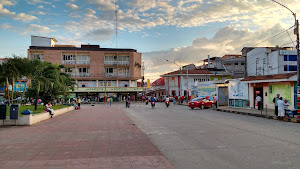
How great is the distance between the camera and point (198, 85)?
4484 cm

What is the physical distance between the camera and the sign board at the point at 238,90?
28969 millimetres

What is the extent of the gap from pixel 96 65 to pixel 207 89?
105 feet

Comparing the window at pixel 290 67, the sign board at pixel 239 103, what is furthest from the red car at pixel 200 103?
the window at pixel 290 67

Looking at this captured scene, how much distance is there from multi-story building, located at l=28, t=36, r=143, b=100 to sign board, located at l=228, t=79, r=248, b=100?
3463 centimetres

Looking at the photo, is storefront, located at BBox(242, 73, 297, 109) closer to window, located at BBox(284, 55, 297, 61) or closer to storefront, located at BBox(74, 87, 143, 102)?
window, located at BBox(284, 55, 297, 61)

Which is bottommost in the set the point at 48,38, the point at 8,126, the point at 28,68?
the point at 8,126

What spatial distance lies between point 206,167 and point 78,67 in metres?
60.6

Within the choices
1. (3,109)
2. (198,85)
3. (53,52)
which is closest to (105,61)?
(53,52)

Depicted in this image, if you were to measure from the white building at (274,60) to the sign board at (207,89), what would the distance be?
54.2 feet

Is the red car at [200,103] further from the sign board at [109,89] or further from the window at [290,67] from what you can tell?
the sign board at [109,89]

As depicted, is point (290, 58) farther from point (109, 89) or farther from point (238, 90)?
point (109, 89)

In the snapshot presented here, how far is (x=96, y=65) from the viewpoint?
2446 inches

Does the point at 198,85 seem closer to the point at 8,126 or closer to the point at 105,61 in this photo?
the point at 105,61

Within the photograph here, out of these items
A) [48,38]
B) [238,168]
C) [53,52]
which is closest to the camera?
[238,168]
